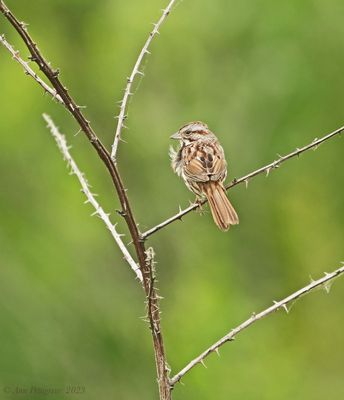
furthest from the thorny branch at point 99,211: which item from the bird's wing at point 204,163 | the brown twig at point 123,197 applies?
the bird's wing at point 204,163

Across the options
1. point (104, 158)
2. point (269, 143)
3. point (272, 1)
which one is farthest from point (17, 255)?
point (104, 158)

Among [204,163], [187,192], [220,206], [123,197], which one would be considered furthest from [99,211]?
[187,192]

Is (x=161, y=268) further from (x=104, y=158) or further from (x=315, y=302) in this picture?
(x=104, y=158)

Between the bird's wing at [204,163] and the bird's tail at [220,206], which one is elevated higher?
the bird's wing at [204,163]

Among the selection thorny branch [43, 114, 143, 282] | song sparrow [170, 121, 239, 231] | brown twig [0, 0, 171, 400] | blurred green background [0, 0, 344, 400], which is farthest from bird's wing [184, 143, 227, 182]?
blurred green background [0, 0, 344, 400]

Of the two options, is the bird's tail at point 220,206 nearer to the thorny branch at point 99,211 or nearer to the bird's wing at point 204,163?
the bird's wing at point 204,163

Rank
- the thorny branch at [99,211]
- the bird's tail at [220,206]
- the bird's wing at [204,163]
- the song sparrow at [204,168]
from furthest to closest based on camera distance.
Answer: the bird's wing at [204,163]
the song sparrow at [204,168]
the bird's tail at [220,206]
the thorny branch at [99,211]

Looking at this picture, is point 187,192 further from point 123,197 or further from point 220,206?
point 123,197
